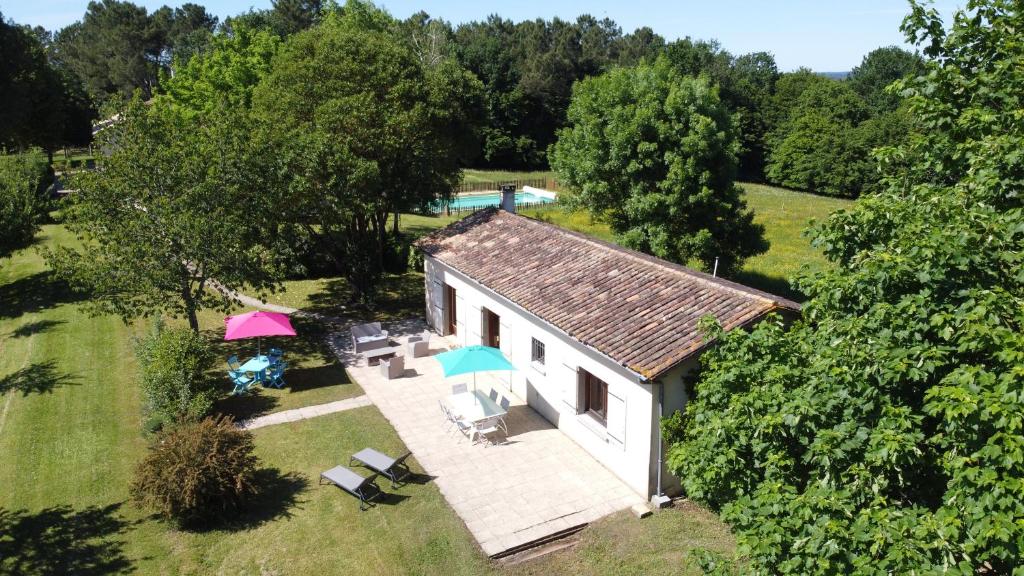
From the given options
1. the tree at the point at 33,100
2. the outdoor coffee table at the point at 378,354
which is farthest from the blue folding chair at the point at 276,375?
the tree at the point at 33,100

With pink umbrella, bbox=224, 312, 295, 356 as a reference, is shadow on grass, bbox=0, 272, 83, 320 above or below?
below

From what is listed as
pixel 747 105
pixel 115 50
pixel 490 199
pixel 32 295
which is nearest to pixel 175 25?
pixel 115 50

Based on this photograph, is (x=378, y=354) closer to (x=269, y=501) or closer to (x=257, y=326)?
(x=257, y=326)

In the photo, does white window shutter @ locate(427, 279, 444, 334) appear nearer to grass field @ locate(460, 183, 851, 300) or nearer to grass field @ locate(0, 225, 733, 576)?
grass field @ locate(0, 225, 733, 576)

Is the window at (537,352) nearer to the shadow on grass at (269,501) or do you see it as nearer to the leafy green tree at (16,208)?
the shadow on grass at (269,501)

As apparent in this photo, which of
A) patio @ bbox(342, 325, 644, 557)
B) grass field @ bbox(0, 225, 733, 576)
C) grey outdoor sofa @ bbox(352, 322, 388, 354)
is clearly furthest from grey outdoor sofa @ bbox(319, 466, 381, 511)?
grey outdoor sofa @ bbox(352, 322, 388, 354)

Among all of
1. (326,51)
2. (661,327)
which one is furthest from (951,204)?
(326,51)

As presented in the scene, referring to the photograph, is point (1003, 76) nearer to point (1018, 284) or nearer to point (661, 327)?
point (1018, 284)
